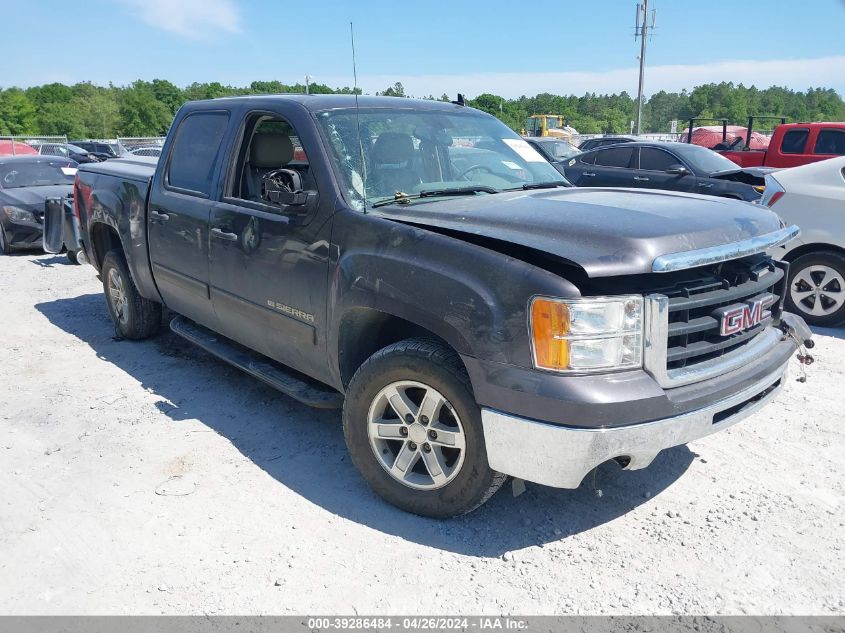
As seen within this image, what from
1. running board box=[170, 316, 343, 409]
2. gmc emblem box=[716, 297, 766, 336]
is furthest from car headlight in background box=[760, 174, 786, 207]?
running board box=[170, 316, 343, 409]

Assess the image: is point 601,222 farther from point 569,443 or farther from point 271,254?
point 271,254

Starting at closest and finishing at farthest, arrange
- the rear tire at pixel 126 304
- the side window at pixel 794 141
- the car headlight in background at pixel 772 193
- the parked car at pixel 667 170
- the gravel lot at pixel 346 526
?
the gravel lot at pixel 346 526, the rear tire at pixel 126 304, the car headlight in background at pixel 772 193, the parked car at pixel 667 170, the side window at pixel 794 141

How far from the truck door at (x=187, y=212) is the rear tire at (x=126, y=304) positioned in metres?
0.76

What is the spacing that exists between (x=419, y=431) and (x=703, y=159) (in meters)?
9.64

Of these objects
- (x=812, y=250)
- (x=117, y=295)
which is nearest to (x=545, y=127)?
(x=812, y=250)

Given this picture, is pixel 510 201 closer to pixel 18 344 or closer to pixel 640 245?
pixel 640 245

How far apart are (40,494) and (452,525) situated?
219 cm

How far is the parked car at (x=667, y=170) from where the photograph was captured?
10219mm

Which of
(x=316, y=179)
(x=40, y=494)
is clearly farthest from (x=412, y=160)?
(x=40, y=494)

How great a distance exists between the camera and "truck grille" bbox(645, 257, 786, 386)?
110 inches

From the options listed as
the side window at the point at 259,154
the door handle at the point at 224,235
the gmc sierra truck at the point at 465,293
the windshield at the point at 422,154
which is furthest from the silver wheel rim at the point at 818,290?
the door handle at the point at 224,235

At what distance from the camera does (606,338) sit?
8.93 feet

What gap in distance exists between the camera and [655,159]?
37.6 feet

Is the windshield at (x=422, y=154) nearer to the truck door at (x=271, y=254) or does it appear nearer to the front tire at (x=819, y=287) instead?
the truck door at (x=271, y=254)
